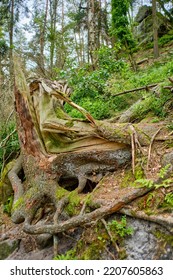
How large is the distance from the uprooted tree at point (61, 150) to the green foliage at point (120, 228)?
459 mm

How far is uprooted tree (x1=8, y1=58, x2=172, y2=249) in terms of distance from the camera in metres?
4.83

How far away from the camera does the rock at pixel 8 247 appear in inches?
190

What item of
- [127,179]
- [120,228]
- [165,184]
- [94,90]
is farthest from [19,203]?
[94,90]

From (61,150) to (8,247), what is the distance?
203 centimetres

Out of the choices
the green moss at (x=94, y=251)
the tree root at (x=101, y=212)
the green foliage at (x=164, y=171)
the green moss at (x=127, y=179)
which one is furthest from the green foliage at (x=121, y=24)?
the green moss at (x=94, y=251)

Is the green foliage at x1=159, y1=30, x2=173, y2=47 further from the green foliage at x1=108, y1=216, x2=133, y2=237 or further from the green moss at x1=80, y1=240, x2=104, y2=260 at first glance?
the green moss at x1=80, y1=240, x2=104, y2=260

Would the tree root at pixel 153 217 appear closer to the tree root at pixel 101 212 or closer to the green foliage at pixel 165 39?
the tree root at pixel 101 212

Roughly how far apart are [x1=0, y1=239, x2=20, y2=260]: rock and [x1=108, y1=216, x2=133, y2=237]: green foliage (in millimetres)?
2038

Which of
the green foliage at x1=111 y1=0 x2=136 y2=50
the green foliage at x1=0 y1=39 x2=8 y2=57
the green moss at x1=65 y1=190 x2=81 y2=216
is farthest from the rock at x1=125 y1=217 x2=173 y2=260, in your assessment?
the green foliage at x1=0 y1=39 x2=8 y2=57

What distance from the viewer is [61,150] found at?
17.5 ft

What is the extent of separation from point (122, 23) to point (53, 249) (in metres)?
15.0

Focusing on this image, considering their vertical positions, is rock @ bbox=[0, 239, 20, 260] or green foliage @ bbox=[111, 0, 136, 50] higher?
green foliage @ bbox=[111, 0, 136, 50]
